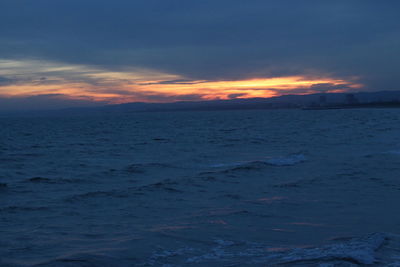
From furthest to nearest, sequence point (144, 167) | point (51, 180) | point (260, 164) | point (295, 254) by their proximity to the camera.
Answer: point (144, 167), point (260, 164), point (51, 180), point (295, 254)

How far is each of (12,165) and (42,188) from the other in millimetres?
8087

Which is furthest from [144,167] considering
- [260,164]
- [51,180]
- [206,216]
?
[206,216]

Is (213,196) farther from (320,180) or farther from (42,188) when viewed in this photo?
(42,188)

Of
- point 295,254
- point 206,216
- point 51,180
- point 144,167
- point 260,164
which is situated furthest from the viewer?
point 144,167

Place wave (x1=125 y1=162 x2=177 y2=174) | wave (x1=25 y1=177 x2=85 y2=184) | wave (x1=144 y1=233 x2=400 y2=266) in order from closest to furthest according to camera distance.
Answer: wave (x1=144 y1=233 x2=400 y2=266), wave (x1=25 y1=177 x2=85 y2=184), wave (x1=125 y1=162 x2=177 y2=174)

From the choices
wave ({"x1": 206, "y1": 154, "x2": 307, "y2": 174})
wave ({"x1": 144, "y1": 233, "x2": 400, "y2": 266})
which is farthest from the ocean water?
wave ({"x1": 206, "y1": 154, "x2": 307, "y2": 174})

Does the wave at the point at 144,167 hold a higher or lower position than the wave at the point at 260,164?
lower

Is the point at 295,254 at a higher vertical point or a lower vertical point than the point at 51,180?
higher

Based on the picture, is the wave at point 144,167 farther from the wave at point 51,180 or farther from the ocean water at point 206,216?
the wave at point 51,180

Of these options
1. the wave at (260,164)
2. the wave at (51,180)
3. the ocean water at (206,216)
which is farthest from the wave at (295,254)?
the wave at (260,164)

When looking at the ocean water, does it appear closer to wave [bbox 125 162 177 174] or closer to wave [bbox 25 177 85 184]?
wave [bbox 25 177 85 184]

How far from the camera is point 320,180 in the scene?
13148 mm

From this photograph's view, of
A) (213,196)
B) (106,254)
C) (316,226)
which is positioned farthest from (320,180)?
(106,254)

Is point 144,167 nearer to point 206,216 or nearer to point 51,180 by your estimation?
point 51,180
